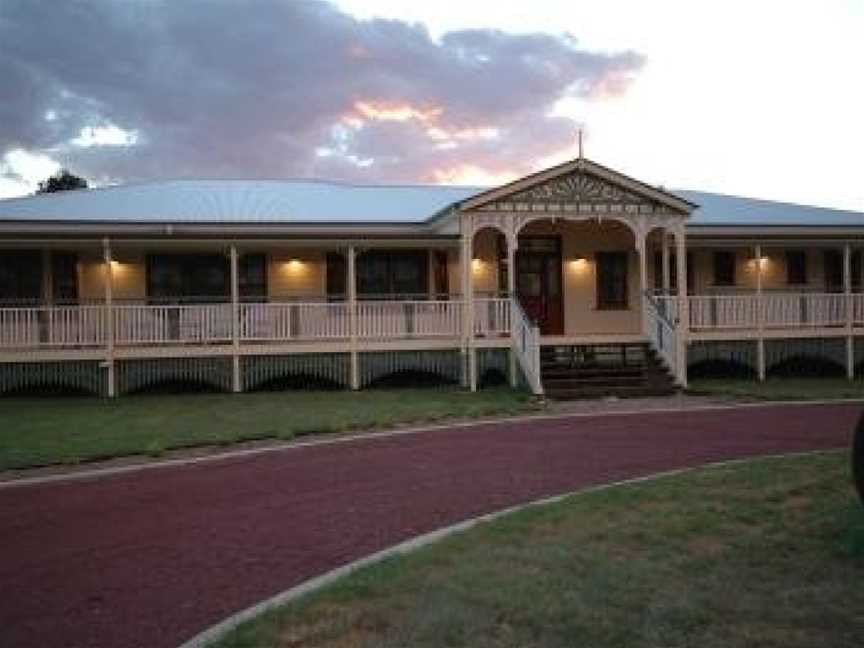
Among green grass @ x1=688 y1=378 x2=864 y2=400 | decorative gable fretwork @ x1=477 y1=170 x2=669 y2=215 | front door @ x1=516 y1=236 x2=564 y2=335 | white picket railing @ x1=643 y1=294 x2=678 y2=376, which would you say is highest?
decorative gable fretwork @ x1=477 y1=170 x2=669 y2=215

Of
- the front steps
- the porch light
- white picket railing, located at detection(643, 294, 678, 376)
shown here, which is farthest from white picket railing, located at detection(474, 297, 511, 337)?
the porch light

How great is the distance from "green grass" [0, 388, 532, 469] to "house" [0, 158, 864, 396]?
1065 millimetres

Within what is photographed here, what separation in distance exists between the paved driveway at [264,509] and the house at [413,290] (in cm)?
720

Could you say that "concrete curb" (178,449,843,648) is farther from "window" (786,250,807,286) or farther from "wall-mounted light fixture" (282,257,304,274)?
"window" (786,250,807,286)

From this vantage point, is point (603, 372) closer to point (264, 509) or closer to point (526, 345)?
point (526, 345)

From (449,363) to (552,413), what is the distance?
5.86 m

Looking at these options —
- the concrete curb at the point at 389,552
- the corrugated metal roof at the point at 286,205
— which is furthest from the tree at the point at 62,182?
the concrete curb at the point at 389,552

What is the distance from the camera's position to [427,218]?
26828mm

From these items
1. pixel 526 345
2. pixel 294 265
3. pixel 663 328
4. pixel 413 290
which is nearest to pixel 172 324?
pixel 294 265

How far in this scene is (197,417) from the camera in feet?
63.7

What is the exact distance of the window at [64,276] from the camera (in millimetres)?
26344

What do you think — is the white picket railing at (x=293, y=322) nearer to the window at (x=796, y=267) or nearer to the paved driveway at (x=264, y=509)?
the paved driveway at (x=264, y=509)

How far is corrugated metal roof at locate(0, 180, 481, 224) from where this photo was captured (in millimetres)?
25719

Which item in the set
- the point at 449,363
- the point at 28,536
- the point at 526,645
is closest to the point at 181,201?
the point at 449,363
